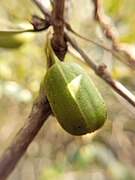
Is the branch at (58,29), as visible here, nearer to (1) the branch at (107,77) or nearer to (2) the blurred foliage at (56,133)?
(1) the branch at (107,77)

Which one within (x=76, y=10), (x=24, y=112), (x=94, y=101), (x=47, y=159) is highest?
(x=94, y=101)

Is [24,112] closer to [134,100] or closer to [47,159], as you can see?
[47,159]

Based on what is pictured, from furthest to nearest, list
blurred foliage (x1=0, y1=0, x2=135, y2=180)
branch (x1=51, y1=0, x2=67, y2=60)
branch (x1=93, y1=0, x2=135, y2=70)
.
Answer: blurred foliage (x1=0, y1=0, x2=135, y2=180) < branch (x1=93, y1=0, x2=135, y2=70) < branch (x1=51, y1=0, x2=67, y2=60)

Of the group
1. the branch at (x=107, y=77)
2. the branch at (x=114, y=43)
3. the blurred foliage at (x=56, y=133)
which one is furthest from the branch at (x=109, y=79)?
the blurred foliage at (x=56, y=133)

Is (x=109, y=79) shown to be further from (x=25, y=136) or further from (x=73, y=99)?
(x=25, y=136)

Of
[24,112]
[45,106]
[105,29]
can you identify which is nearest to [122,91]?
[45,106]

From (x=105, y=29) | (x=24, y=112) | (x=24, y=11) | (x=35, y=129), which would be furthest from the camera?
(x=24, y=112)

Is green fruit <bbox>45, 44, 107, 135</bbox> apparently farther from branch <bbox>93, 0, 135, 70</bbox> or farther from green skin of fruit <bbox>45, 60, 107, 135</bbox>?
branch <bbox>93, 0, 135, 70</bbox>

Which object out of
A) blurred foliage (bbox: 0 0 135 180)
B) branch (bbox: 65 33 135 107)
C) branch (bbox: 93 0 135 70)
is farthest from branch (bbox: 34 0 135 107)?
blurred foliage (bbox: 0 0 135 180)
